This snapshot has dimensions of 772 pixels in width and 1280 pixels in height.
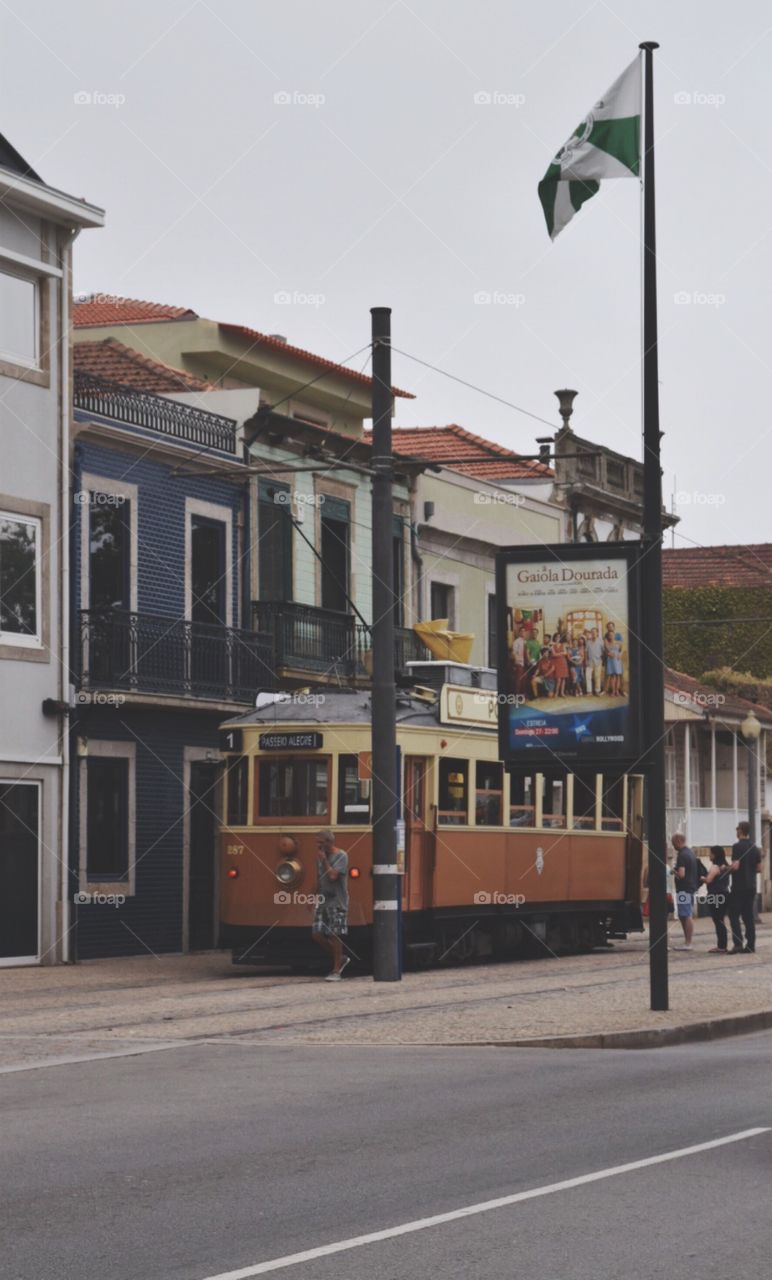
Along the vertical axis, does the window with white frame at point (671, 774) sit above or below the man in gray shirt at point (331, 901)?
above

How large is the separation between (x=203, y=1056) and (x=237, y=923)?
396 inches

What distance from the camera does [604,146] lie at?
20469 mm

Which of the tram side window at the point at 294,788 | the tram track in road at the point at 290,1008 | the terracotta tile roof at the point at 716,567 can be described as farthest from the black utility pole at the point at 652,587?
the terracotta tile roof at the point at 716,567

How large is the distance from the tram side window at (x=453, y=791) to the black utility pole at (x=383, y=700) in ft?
8.79

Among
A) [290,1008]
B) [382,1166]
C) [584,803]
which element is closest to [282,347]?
[584,803]

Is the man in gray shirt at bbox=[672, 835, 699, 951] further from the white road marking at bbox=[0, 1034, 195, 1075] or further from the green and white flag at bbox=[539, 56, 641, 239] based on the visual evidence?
the white road marking at bbox=[0, 1034, 195, 1075]

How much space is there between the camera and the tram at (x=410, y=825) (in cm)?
2611

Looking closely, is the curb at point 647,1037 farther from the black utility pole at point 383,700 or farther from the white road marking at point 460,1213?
the black utility pole at point 383,700

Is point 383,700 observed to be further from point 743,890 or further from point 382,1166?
point 382,1166

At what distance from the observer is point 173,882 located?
104ft

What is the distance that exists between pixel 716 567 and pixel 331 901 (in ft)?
131

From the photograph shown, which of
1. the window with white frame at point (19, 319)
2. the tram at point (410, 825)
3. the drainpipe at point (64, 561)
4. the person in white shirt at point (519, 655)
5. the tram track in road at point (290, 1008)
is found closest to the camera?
the tram track in road at point (290, 1008)

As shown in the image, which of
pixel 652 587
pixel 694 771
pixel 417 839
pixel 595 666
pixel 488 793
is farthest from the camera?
pixel 694 771

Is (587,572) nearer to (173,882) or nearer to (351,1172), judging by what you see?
(351,1172)
